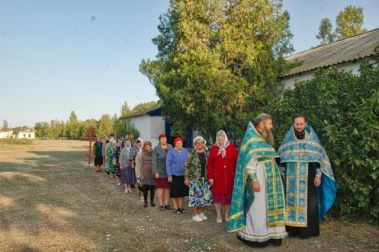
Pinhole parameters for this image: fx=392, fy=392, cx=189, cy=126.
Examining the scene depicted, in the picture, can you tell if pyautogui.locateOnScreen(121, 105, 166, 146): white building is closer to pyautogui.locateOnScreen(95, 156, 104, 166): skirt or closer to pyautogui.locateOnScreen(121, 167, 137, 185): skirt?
pyautogui.locateOnScreen(95, 156, 104, 166): skirt

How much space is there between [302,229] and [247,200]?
1126 mm

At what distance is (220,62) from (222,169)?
22.2 ft

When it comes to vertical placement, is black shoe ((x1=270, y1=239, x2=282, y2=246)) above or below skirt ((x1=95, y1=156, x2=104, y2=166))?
below

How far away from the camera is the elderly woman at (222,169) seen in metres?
7.54

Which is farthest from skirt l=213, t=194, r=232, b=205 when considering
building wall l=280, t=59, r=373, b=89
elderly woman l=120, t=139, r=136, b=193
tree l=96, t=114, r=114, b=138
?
tree l=96, t=114, r=114, b=138

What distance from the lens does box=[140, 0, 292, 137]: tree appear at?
1327 centimetres

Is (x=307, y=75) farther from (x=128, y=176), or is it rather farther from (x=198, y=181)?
(x=198, y=181)

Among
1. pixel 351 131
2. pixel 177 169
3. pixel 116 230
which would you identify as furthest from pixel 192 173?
pixel 351 131

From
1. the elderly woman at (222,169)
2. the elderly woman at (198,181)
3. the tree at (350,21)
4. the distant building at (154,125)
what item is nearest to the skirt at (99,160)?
the distant building at (154,125)

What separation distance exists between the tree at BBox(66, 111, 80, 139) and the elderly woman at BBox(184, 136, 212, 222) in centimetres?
8346

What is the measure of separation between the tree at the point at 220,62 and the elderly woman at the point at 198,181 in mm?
4507

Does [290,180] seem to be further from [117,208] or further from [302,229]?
[117,208]

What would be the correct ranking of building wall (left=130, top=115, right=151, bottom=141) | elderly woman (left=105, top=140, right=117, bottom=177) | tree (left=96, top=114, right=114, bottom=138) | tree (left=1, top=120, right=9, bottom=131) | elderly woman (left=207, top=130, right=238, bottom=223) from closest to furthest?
elderly woman (left=207, top=130, right=238, bottom=223)
elderly woman (left=105, top=140, right=117, bottom=177)
building wall (left=130, top=115, right=151, bottom=141)
tree (left=96, top=114, right=114, bottom=138)
tree (left=1, top=120, right=9, bottom=131)

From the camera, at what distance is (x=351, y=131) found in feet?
24.1
